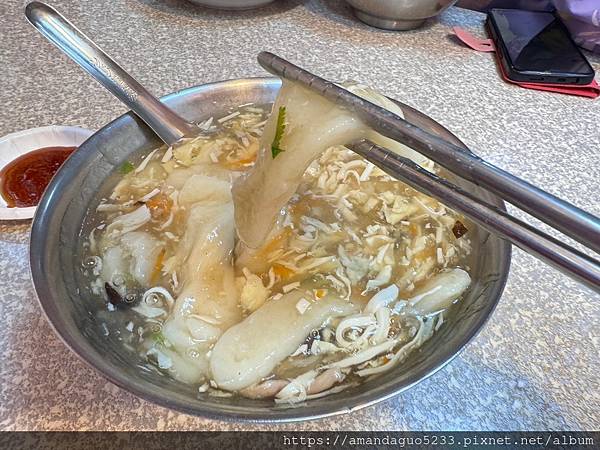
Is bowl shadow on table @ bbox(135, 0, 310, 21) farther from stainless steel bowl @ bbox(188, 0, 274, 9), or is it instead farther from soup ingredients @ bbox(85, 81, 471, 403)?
soup ingredients @ bbox(85, 81, 471, 403)

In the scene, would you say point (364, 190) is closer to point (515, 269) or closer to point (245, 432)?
point (515, 269)

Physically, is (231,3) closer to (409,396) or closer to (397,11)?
(397,11)

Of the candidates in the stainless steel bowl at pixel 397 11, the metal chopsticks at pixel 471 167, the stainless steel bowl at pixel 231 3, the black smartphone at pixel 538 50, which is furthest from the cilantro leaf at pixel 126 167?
the black smartphone at pixel 538 50

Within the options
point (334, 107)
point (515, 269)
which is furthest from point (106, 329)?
point (515, 269)

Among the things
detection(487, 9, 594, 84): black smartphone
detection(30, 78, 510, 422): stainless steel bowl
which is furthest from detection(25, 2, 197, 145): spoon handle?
detection(487, 9, 594, 84): black smartphone

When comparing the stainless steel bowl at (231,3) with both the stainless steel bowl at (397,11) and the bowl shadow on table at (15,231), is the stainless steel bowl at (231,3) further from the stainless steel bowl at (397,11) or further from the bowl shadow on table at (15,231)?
the bowl shadow on table at (15,231)

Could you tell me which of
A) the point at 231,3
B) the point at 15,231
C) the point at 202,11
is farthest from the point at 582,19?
the point at 15,231
